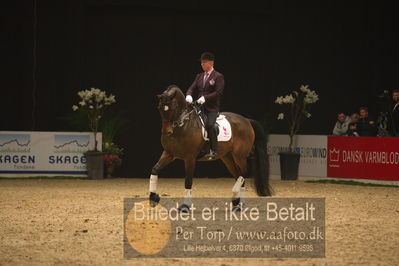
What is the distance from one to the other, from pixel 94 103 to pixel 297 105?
481 cm

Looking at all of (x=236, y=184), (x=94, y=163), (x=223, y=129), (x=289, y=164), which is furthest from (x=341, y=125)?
(x=236, y=184)

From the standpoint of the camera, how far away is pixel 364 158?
1516 centimetres

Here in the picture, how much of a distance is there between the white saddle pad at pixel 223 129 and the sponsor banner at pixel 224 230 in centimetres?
102

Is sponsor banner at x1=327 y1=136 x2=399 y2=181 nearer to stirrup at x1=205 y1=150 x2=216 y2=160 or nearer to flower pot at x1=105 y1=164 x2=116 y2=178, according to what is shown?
flower pot at x1=105 y1=164 x2=116 y2=178

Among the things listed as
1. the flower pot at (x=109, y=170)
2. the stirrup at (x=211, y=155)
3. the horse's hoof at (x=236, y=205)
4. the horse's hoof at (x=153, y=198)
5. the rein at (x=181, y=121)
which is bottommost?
the flower pot at (x=109, y=170)

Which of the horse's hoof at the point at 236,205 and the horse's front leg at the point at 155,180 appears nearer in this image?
the horse's front leg at the point at 155,180

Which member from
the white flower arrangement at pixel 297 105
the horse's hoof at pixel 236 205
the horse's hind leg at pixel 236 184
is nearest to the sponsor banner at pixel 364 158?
the white flower arrangement at pixel 297 105

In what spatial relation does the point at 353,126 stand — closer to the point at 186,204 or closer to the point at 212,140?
the point at 212,140

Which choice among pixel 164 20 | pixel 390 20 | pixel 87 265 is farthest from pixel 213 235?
pixel 390 20

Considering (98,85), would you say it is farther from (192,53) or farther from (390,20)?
(390,20)

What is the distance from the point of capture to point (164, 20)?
16.8 m

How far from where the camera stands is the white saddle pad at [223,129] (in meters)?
9.81

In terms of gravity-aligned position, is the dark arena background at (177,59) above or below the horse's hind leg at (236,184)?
above

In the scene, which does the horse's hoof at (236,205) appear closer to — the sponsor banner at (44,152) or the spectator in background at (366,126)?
the spectator in background at (366,126)
